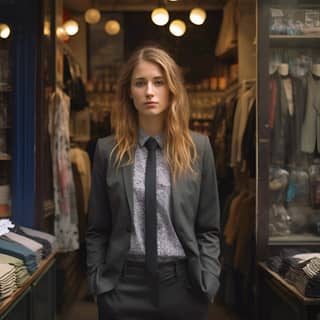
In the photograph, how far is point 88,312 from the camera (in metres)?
5.17

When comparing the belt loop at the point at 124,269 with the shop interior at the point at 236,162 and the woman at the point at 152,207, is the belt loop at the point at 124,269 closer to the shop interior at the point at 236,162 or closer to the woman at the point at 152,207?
the woman at the point at 152,207

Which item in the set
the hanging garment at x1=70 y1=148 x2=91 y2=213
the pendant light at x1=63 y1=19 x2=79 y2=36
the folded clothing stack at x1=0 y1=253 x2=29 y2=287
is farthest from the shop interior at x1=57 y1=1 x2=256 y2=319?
the folded clothing stack at x1=0 y1=253 x2=29 y2=287

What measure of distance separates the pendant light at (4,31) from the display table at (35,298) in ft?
4.88

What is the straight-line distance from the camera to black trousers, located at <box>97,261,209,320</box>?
86.1 inches

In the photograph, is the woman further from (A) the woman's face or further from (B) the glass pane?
(B) the glass pane

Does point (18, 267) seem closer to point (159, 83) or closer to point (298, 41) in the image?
point (159, 83)

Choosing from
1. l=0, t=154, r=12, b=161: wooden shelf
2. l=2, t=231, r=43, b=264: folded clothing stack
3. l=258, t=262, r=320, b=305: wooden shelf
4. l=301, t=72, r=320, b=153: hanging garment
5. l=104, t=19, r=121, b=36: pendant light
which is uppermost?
l=104, t=19, r=121, b=36: pendant light

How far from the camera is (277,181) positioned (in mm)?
3984

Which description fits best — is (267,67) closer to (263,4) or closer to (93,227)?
(263,4)

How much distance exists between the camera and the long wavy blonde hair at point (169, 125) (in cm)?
228

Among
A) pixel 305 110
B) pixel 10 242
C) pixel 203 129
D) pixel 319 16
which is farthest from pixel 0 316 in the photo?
pixel 203 129

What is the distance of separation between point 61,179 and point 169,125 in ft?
7.42

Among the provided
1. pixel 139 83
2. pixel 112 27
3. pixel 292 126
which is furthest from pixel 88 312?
pixel 139 83

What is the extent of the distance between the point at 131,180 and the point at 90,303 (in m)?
3.46
